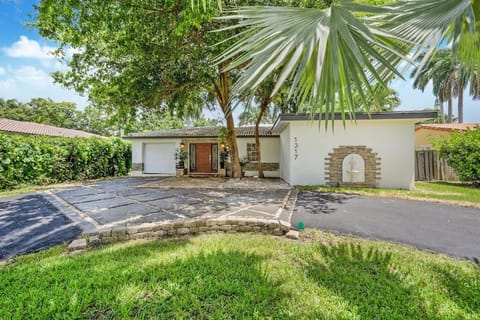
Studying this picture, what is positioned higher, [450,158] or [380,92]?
[380,92]

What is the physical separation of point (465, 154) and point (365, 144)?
4020 millimetres

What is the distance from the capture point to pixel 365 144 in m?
9.46

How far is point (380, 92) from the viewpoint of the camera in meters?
3.63

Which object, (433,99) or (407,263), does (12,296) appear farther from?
(433,99)

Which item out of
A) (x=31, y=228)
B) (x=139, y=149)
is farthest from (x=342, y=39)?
(x=139, y=149)

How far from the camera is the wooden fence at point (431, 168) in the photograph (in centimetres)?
1130

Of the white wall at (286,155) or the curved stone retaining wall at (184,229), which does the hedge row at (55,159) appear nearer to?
the curved stone retaining wall at (184,229)

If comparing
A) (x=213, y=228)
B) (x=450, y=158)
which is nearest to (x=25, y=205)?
(x=213, y=228)

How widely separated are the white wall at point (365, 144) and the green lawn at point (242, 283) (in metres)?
6.10

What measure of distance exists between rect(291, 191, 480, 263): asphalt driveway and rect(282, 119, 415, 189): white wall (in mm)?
2725

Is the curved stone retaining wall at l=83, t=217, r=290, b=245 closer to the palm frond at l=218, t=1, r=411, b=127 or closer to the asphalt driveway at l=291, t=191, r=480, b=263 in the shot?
the asphalt driveway at l=291, t=191, r=480, b=263

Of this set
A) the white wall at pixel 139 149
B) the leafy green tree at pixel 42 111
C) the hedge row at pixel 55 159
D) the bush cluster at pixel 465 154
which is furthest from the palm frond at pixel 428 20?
the leafy green tree at pixel 42 111

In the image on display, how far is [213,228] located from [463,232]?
4943 mm

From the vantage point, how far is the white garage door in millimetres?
15789
